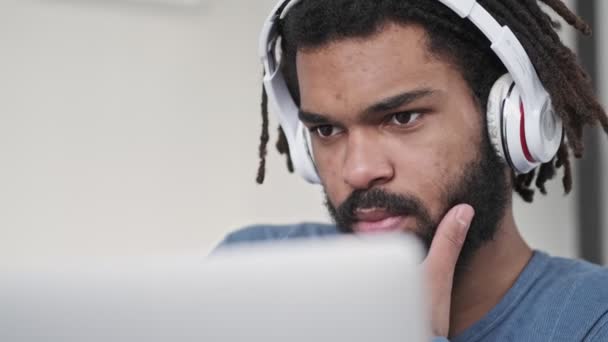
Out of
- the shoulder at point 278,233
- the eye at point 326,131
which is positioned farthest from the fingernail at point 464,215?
the shoulder at point 278,233

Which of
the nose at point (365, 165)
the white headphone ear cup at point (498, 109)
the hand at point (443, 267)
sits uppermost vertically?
the white headphone ear cup at point (498, 109)

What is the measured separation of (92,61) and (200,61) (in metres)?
0.25

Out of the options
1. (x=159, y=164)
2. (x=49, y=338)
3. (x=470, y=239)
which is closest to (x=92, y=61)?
(x=159, y=164)

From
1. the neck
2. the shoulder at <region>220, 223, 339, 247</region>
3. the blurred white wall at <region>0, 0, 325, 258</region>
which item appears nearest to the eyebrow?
the neck

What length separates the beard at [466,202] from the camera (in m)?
1.07

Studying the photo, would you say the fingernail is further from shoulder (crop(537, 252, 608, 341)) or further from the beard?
shoulder (crop(537, 252, 608, 341))

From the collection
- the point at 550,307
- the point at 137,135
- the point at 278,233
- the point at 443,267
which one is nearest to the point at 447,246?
the point at 443,267

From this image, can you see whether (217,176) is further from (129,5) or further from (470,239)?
(470,239)

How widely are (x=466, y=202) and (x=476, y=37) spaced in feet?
0.77

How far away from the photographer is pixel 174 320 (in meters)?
0.43

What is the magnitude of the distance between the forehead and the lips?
5.8 inches

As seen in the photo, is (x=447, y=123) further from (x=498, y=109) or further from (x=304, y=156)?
(x=304, y=156)

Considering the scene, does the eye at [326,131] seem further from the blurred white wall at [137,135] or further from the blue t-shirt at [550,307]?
the blurred white wall at [137,135]

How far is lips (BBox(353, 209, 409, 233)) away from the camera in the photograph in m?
1.08
